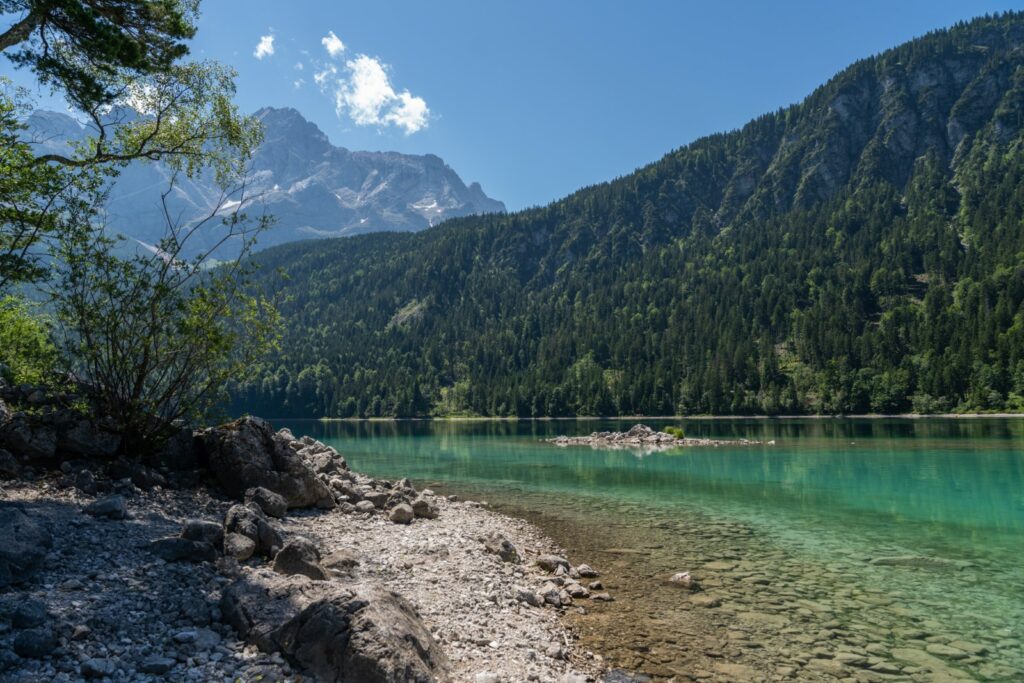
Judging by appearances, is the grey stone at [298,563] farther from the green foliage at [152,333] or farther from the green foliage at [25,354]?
the green foliage at [25,354]

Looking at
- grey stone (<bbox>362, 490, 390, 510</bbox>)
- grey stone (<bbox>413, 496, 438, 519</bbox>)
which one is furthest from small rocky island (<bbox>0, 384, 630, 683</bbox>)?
grey stone (<bbox>413, 496, 438, 519</bbox>)

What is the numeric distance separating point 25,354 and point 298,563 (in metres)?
14.9

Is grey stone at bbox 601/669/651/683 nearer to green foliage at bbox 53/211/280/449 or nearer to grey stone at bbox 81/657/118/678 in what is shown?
grey stone at bbox 81/657/118/678

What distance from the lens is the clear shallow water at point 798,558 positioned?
13328 mm

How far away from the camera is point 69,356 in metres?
20.6

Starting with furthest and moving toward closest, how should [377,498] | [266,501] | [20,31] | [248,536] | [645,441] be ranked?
[645,441] → [377,498] → [266,501] → [20,31] → [248,536]

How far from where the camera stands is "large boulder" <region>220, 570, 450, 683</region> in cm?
898

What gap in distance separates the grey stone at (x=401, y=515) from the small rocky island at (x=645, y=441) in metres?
55.8

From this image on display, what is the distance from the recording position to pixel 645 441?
286ft

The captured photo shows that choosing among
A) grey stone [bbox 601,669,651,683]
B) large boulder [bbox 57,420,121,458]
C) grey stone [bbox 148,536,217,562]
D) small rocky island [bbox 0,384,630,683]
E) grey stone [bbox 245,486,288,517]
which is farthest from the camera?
grey stone [bbox 245,486,288,517]

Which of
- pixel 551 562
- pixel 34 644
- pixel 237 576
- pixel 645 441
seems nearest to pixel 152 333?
pixel 237 576

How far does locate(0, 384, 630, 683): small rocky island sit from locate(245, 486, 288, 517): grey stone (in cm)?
7

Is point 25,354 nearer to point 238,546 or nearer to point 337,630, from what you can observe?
point 238,546

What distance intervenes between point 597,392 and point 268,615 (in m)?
180
